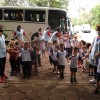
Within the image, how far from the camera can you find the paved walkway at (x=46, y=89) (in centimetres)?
789

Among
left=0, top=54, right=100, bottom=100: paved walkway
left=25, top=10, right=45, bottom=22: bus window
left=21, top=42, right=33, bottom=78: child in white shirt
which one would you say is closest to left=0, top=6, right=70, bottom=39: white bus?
left=25, top=10, right=45, bottom=22: bus window

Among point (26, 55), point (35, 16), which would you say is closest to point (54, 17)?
point (35, 16)

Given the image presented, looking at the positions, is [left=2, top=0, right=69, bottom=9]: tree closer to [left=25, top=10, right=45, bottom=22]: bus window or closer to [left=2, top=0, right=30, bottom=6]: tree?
[left=2, top=0, right=30, bottom=6]: tree

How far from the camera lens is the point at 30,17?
19.9 m

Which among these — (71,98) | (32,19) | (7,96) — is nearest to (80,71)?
(71,98)

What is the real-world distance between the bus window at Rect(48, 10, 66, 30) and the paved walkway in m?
9.97

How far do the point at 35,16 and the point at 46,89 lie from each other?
39.7 ft

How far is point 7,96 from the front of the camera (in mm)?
7898

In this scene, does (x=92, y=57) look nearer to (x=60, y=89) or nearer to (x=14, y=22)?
(x=60, y=89)

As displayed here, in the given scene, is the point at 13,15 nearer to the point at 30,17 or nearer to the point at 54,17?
the point at 30,17

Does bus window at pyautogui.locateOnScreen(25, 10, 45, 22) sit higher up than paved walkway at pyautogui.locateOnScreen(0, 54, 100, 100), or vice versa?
bus window at pyautogui.locateOnScreen(25, 10, 45, 22)

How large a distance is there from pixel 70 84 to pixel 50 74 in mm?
1473

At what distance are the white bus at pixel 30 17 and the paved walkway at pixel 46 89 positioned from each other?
10.3 m

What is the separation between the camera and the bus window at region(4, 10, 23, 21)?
20.0 m
